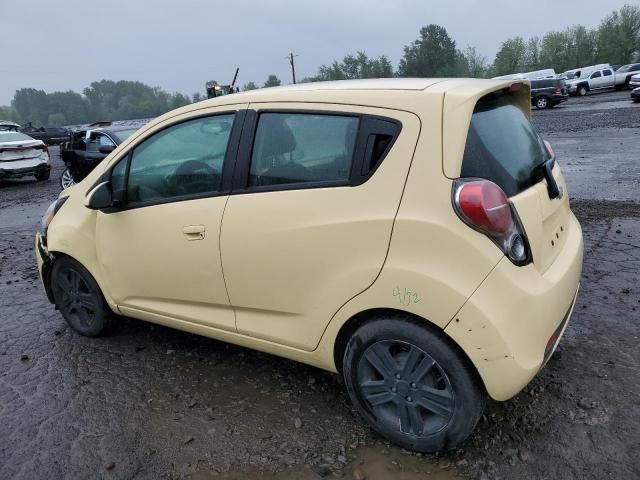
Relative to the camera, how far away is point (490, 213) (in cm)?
215

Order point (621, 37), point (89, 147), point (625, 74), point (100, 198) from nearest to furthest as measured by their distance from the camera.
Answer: point (100, 198) < point (89, 147) < point (625, 74) < point (621, 37)

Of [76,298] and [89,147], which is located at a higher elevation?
[89,147]

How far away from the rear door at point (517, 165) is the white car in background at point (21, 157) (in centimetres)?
1386

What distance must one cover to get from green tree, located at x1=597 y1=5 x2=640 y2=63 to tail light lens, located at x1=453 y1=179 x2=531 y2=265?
76841 mm

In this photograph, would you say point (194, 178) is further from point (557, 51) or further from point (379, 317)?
point (557, 51)

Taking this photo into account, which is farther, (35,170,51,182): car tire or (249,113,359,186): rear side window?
(35,170,51,182): car tire

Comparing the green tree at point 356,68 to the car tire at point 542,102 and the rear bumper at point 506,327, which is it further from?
the rear bumper at point 506,327

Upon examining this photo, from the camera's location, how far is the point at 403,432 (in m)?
2.52

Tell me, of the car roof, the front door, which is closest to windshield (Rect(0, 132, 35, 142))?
the front door

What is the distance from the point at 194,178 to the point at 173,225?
0.98 feet

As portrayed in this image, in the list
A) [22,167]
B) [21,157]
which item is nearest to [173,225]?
[22,167]

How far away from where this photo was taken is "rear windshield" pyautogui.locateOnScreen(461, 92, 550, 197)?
231 centimetres

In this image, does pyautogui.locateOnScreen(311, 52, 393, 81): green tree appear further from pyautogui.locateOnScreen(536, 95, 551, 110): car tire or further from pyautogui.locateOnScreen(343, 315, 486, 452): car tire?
pyautogui.locateOnScreen(343, 315, 486, 452): car tire

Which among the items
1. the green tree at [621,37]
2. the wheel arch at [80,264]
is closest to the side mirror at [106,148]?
the wheel arch at [80,264]
